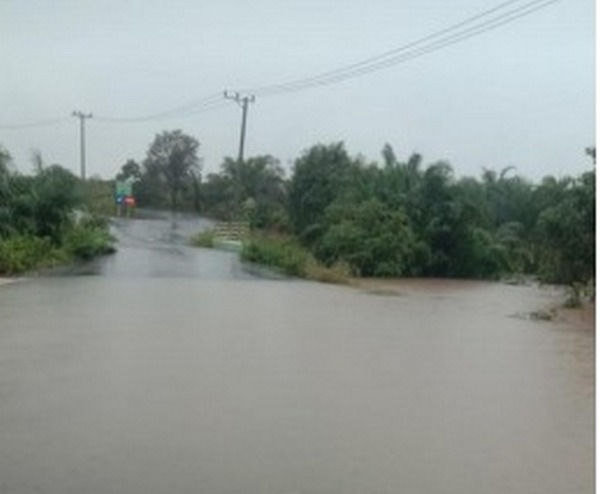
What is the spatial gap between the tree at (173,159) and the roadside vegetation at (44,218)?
96.4 ft

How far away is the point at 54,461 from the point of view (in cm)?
605

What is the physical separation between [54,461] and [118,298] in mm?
10994

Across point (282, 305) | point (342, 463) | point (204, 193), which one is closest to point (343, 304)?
point (282, 305)

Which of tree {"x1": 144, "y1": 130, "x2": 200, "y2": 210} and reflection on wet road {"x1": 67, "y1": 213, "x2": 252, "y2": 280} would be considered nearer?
reflection on wet road {"x1": 67, "y1": 213, "x2": 252, "y2": 280}

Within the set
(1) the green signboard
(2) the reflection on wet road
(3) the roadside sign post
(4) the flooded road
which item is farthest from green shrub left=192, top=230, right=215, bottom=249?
(4) the flooded road

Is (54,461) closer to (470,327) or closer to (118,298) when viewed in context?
(470,327)

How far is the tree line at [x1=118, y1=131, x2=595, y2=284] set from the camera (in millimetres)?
19406

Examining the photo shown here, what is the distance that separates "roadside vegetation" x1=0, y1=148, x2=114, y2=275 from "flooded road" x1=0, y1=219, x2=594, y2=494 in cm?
702

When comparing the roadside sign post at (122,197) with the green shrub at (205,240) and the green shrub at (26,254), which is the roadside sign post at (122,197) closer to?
the green shrub at (205,240)

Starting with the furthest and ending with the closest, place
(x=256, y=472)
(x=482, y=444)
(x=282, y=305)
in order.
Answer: (x=282, y=305)
(x=482, y=444)
(x=256, y=472)

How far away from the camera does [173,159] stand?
190 ft

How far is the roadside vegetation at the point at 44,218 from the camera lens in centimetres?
2377

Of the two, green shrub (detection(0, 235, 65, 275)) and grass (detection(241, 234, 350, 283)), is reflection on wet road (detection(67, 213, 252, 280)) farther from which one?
green shrub (detection(0, 235, 65, 275))

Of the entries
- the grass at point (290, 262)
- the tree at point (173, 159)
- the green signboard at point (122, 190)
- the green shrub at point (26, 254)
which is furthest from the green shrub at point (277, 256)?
the tree at point (173, 159)
